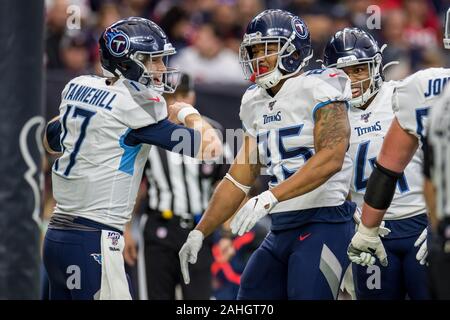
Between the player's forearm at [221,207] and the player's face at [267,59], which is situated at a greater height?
the player's face at [267,59]

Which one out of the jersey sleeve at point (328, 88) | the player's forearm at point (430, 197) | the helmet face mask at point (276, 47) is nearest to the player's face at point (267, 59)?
the helmet face mask at point (276, 47)

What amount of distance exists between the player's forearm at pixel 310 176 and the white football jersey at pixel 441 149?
104 centimetres

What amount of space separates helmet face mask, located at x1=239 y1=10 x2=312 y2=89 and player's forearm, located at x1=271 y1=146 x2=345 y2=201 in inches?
22.4

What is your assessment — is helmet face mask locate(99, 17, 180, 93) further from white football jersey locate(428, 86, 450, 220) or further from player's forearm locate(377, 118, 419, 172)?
white football jersey locate(428, 86, 450, 220)

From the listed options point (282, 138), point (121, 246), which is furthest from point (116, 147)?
point (282, 138)

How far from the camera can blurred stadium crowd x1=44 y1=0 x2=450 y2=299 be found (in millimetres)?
10367

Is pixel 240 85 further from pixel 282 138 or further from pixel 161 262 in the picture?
pixel 282 138

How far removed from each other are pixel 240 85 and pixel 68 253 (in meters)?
4.72

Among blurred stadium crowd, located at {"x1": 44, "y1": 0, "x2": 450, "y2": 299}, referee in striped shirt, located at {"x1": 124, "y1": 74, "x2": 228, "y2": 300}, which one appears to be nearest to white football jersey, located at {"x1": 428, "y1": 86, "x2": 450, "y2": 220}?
referee in striped shirt, located at {"x1": 124, "y1": 74, "x2": 228, "y2": 300}

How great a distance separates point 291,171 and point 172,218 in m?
2.32

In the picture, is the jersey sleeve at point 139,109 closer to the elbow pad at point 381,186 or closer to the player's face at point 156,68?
the player's face at point 156,68

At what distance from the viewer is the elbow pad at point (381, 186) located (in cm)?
525

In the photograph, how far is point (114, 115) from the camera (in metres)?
5.52

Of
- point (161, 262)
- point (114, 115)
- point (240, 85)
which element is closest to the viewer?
point (114, 115)
